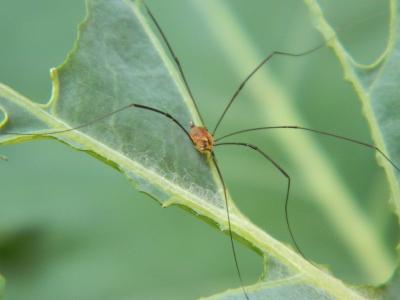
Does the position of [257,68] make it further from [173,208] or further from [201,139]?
[173,208]

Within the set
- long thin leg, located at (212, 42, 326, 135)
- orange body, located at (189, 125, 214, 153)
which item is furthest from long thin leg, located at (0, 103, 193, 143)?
long thin leg, located at (212, 42, 326, 135)

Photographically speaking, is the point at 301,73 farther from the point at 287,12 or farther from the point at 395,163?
the point at 395,163

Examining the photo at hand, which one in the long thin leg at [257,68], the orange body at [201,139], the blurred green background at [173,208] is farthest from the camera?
the long thin leg at [257,68]

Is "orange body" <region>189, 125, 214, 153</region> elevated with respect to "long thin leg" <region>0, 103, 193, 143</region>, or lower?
lower

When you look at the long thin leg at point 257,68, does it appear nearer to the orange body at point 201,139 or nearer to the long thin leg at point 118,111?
the orange body at point 201,139

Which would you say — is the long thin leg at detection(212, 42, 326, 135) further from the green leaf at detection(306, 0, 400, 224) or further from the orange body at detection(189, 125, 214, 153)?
the green leaf at detection(306, 0, 400, 224)

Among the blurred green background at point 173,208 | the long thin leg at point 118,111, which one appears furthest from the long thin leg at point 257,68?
the long thin leg at point 118,111

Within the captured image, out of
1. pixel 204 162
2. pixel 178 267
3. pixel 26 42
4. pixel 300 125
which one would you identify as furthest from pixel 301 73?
pixel 26 42
